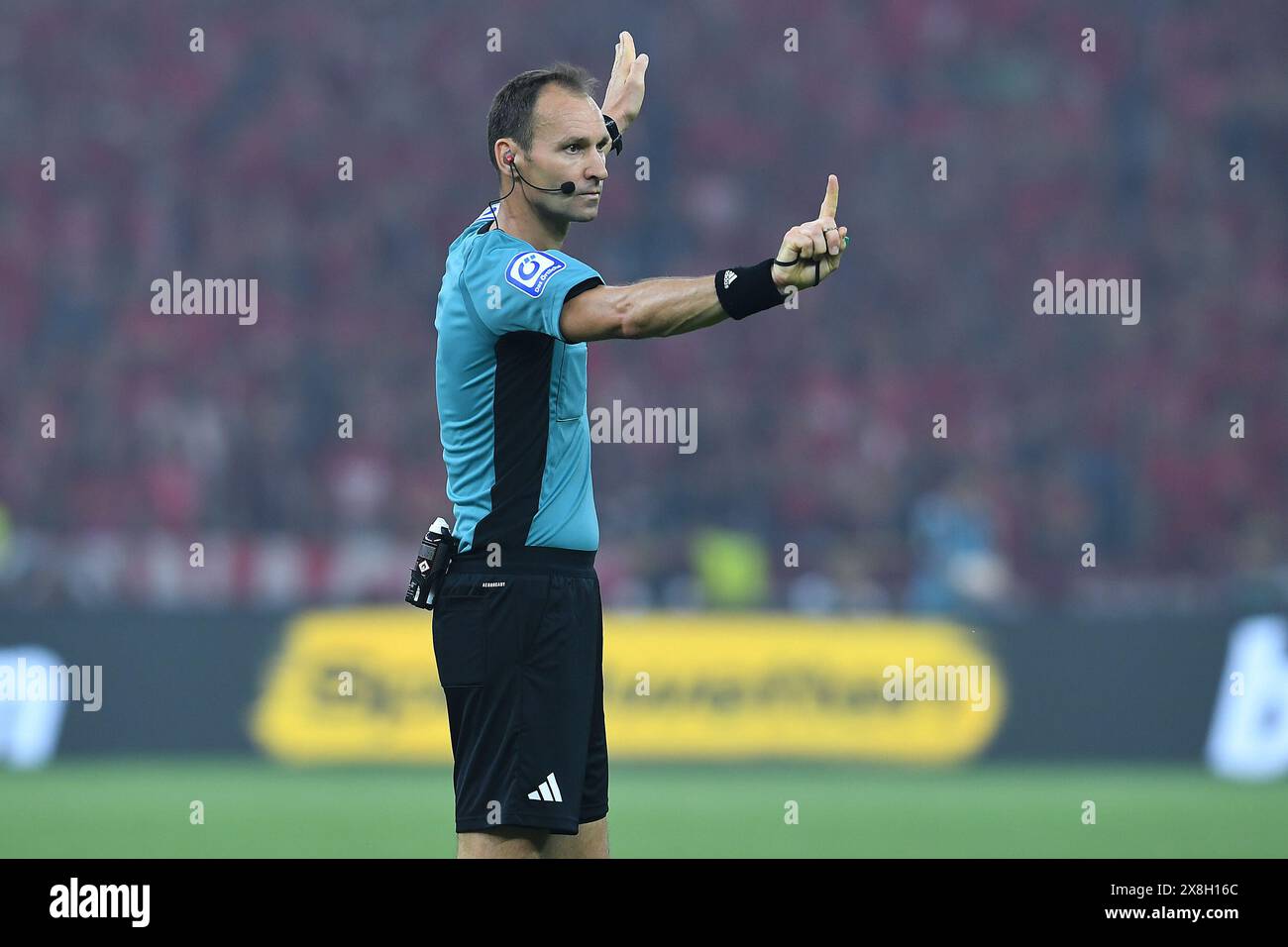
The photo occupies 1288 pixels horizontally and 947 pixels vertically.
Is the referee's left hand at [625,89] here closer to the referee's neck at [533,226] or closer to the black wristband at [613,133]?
the black wristband at [613,133]

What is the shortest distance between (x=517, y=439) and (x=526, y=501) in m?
0.17

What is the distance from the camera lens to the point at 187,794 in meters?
11.1

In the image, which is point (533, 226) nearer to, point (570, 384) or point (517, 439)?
point (570, 384)

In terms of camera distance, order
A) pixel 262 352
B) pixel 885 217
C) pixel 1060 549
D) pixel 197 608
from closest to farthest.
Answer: pixel 197 608, pixel 1060 549, pixel 262 352, pixel 885 217

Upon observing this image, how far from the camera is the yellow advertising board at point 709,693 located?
1227 cm

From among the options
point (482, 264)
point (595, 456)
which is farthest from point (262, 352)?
point (482, 264)

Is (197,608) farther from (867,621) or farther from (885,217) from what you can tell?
(885,217)

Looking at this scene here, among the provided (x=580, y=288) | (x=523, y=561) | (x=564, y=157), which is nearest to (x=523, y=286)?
(x=580, y=288)

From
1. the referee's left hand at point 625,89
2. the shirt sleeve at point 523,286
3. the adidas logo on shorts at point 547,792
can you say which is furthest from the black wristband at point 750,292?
the referee's left hand at point 625,89

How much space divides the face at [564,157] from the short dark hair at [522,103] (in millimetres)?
27

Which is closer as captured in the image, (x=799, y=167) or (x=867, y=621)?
(x=867, y=621)

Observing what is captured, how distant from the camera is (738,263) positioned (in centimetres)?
1845

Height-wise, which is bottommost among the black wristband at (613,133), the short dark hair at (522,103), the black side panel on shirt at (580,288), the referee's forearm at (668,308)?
the referee's forearm at (668,308)

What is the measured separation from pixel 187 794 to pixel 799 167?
10669mm
